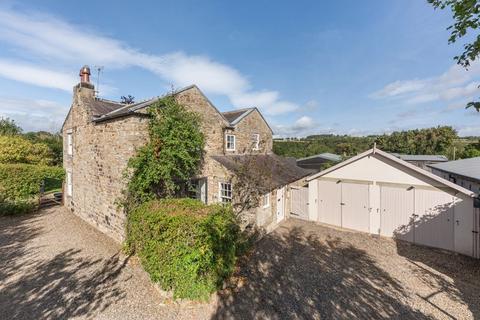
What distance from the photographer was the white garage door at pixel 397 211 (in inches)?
431

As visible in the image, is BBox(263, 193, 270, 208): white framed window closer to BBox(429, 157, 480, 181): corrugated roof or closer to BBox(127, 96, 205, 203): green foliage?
BBox(127, 96, 205, 203): green foliage

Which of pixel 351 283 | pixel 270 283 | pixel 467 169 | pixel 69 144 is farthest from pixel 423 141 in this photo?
pixel 69 144

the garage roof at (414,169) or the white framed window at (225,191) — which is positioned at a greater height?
the garage roof at (414,169)

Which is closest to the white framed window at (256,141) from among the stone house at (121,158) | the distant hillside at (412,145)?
the stone house at (121,158)

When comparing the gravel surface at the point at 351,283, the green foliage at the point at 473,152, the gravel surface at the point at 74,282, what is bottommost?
the gravel surface at the point at 351,283

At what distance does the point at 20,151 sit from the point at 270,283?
24.3 metres

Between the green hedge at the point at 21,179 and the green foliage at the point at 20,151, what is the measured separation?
5327 mm

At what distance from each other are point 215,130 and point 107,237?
27.7 ft

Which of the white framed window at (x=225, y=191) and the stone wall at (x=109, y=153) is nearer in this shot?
the stone wall at (x=109, y=153)

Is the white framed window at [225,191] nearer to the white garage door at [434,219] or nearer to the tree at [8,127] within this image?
the white garage door at [434,219]

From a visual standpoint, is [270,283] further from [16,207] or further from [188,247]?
[16,207]

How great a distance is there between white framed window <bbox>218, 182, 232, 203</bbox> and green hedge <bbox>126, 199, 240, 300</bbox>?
4.89 meters

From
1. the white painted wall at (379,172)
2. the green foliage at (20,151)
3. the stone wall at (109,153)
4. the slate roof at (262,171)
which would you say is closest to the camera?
the stone wall at (109,153)

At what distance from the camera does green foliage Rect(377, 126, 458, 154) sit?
1831 inches
